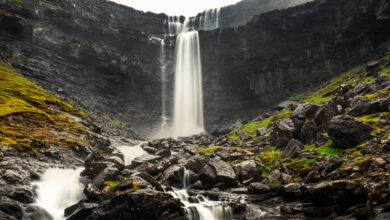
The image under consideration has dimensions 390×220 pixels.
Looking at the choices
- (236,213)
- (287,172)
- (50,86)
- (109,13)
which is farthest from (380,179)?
(109,13)

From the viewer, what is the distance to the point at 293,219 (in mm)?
16969

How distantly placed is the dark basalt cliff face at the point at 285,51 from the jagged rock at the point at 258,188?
61941mm

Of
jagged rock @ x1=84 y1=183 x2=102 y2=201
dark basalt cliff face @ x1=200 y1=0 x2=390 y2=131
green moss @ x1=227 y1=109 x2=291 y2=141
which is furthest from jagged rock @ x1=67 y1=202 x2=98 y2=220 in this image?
dark basalt cliff face @ x1=200 y1=0 x2=390 y2=131

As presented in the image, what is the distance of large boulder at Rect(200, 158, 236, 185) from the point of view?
81.1ft

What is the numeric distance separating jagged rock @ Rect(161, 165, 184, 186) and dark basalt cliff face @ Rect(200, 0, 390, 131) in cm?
5878

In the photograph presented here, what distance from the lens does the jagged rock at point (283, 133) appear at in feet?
101

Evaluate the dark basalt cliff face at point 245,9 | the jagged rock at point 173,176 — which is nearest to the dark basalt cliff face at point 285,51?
the dark basalt cliff face at point 245,9

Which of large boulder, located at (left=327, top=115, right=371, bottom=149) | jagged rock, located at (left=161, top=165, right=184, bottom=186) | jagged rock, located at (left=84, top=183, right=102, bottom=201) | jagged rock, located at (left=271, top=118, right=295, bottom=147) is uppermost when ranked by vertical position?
jagged rock, located at (left=271, top=118, right=295, bottom=147)

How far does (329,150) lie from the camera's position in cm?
2289

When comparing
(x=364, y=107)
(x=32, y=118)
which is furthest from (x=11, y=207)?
(x=364, y=107)

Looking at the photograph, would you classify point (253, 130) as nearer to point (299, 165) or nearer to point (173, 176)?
point (299, 165)

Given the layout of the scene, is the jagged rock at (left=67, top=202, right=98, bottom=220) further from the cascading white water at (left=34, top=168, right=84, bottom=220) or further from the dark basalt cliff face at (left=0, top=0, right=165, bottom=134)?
the dark basalt cliff face at (left=0, top=0, right=165, bottom=134)

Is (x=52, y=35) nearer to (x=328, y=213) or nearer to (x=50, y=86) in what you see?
(x=50, y=86)

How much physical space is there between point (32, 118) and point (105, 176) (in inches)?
800
